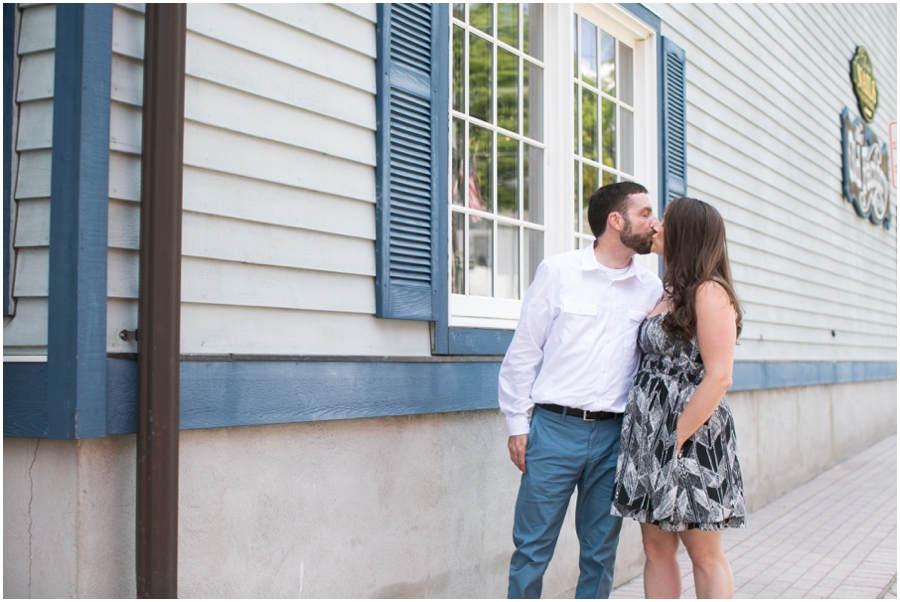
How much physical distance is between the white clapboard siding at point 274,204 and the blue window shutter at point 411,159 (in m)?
0.12

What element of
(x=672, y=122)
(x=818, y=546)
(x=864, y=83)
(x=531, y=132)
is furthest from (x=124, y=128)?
(x=864, y=83)

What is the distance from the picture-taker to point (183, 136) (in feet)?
8.75

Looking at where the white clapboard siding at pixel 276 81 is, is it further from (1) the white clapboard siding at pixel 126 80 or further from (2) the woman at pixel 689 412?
(2) the woman at pixel 689 412

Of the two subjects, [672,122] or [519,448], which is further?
[672,122]

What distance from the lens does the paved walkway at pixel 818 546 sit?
4801mm

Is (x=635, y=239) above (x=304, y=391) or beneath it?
above

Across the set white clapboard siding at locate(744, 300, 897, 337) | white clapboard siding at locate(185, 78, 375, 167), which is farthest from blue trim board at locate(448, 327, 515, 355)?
white clapboard siding at locate(744, 300, 897, 337)

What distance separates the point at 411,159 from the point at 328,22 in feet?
2.09

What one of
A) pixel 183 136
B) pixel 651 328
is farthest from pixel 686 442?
pixel 183 136

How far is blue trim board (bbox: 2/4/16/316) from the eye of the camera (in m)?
2.63

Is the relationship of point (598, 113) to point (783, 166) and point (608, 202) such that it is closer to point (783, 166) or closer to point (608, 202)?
point (608, 202)

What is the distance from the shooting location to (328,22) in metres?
3.34

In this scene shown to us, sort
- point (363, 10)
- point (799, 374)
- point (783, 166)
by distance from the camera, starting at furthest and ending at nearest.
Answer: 1. point (799, 374)
2. point (783, 166)
3. point (363, 10)

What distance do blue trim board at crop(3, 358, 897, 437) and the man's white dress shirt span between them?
416 millimetres
